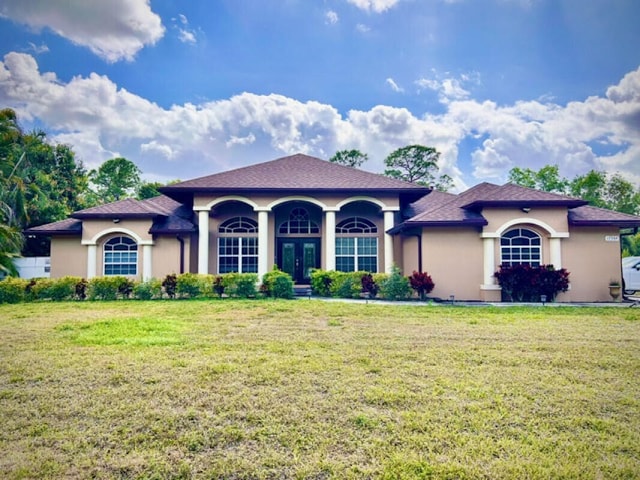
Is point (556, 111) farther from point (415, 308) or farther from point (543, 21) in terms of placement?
point (415, 308)

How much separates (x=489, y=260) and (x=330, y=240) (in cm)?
659

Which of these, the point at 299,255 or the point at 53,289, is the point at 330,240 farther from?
the point at 53,289

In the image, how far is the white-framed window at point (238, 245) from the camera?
1783 cm

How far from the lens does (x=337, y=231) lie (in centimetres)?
1797

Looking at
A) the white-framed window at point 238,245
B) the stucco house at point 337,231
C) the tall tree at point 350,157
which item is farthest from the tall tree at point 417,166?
the white-framed window at point 238,245

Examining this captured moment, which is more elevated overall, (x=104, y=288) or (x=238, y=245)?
(x=238, y=245)

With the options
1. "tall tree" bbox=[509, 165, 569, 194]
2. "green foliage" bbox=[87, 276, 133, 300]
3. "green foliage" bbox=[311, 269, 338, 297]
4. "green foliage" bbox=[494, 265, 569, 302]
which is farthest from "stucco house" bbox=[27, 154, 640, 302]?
"tall tree" bbox=[509, 165, 569, 194]

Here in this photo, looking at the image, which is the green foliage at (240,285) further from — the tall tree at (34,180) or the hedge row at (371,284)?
the tall tree at (34,180)

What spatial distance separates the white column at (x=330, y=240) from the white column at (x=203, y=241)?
17.5 ft

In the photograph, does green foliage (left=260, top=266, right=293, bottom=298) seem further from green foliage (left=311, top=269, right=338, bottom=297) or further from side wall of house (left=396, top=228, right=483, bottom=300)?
side wall of house (left=396, top=228, right=483, bottom=300)

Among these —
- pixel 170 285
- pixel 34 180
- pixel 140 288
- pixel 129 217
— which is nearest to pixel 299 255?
pixel 170 285

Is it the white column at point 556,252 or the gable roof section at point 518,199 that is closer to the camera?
the gable roof section at point 518,199

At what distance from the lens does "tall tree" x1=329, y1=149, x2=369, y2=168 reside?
127ft

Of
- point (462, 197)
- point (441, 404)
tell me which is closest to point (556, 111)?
point (462, 197)
